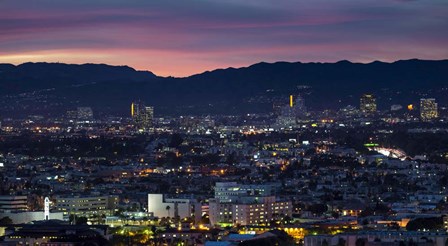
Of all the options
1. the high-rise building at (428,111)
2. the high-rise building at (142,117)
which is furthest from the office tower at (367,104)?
the high-rise building at (142,117)

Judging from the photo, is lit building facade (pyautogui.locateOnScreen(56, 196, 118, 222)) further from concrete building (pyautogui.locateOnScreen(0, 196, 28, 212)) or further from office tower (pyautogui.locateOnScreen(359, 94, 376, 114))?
office tower (pyautogui.locateOnScreen(359, 94, 376, 114))

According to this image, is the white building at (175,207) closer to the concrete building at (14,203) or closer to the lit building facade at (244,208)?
the lit building facade at (244,208)

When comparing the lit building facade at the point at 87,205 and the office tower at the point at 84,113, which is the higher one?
the office tower at the point at 84,113

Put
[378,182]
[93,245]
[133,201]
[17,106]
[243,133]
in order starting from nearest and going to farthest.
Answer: [93,245] → [133,201] → [378,182] → [243,133] → [17,106]

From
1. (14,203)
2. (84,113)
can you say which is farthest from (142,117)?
(14,203)

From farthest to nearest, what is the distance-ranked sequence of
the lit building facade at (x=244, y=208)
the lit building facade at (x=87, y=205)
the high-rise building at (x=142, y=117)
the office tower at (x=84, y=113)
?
the office tower at (x=84, y=113), the high-rise building at (x=142, y=117), the lit building facade at (x=87, y=205), the lit building facade at (x=244, y=208)

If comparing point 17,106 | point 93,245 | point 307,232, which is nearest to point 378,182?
point 307,232

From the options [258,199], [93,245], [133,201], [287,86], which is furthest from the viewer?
[287,86]

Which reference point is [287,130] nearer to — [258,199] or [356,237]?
[258,199]

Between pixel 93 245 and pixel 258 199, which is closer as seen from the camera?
pixel 93 245
